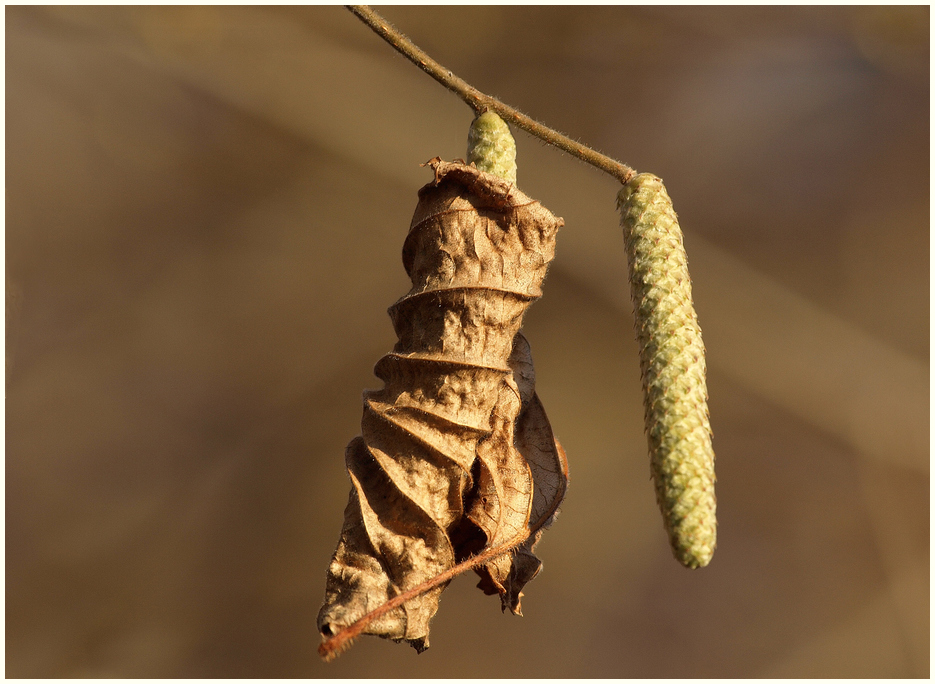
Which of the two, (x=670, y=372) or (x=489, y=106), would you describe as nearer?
(x=670, y=372)

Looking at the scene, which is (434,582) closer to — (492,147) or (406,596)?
(406,596)

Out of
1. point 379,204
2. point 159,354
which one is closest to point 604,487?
point 379,204

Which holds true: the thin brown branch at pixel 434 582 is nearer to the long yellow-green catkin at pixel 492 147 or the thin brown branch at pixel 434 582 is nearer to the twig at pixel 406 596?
the twig at pixel 406 596

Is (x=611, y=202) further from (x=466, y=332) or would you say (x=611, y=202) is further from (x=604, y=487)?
(x=466, y=332)

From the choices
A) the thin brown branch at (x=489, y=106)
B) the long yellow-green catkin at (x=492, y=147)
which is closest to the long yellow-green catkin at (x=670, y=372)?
the thin brown branch at (x=489, y=106)

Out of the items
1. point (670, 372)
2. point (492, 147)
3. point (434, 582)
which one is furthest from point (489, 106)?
point (434, 582)

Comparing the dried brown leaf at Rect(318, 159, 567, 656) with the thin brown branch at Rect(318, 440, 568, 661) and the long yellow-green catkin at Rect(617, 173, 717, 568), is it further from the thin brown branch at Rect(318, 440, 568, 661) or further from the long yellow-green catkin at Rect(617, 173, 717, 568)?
the long yellow-green catkin at Rect(617, 173, 717, 568)
